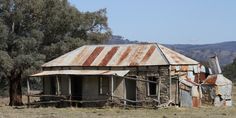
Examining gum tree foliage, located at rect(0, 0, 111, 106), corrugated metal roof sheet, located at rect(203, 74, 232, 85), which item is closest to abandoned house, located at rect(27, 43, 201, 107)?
corrugated metal roof sheet, located at rect(203, 74, 232, 85)

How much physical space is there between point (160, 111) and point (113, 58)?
660 cm

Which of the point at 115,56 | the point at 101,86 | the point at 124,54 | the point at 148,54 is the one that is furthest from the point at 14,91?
the point at 148,54

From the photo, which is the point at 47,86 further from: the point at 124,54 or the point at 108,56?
the point at 124,54

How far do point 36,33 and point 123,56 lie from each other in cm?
859

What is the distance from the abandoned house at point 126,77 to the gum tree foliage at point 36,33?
3.95 m

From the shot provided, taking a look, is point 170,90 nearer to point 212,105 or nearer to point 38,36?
point 212,105

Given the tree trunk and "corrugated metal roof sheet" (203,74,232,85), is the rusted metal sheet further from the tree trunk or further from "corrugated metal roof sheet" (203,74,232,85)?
the tree trunk

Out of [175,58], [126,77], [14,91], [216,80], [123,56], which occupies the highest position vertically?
[123,56]

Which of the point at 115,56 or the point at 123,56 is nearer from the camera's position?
the point at 123,56

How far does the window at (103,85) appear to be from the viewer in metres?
33.7

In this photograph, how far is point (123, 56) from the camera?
34.2 meters

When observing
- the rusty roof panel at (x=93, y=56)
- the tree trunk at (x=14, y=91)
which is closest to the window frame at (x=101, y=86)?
the rusty roof panel at (x=93, y=56)

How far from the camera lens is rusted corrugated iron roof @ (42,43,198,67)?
3281cm

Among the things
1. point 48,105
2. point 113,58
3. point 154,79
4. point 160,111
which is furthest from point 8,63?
point 160,111
